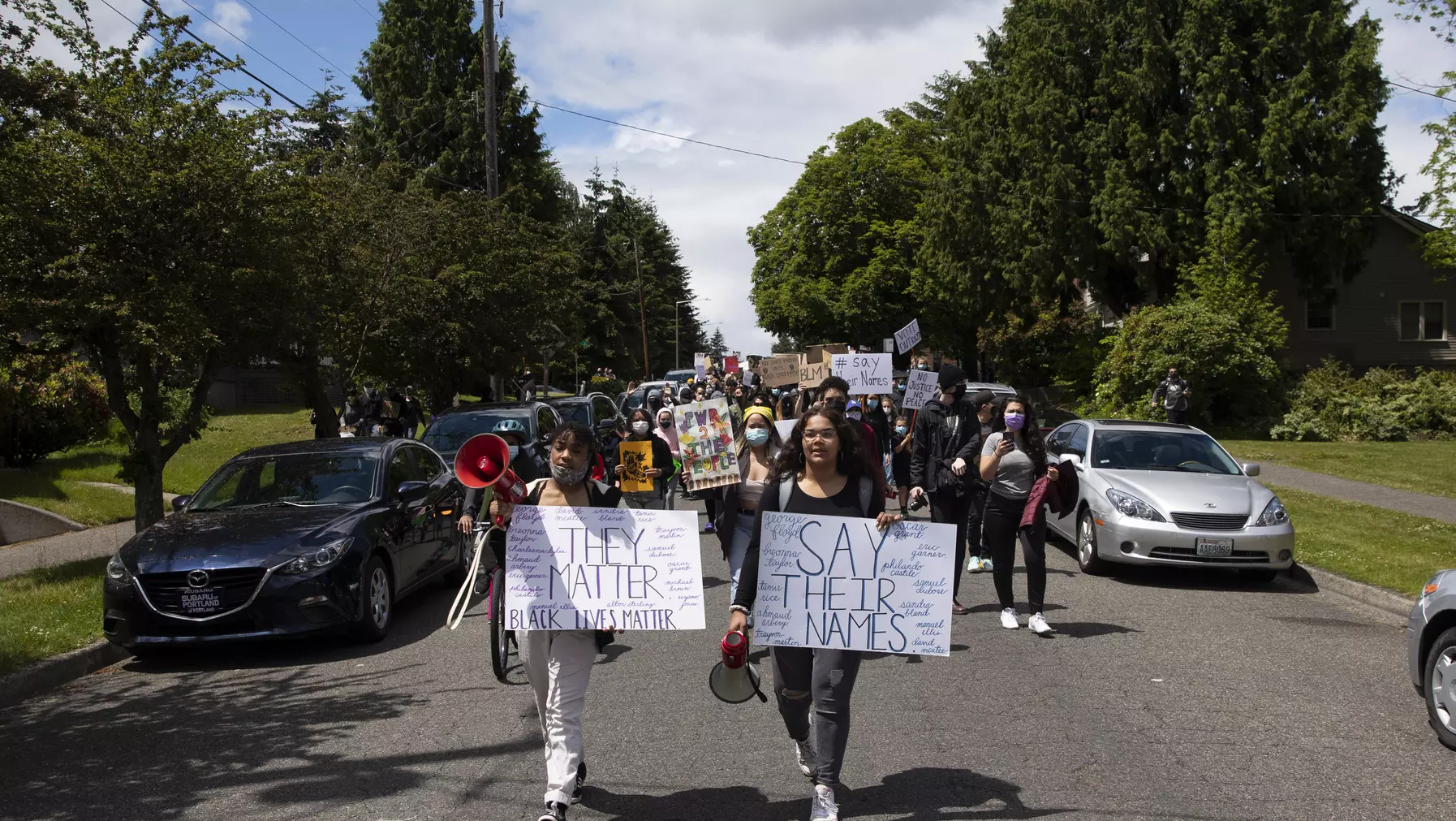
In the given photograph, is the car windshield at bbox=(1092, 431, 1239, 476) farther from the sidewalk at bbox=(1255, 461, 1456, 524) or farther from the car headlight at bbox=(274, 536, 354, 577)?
the car headlight at bbox=(274, 536, 354, 577)

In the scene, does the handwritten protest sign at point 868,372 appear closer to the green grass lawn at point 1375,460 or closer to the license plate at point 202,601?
the green grass lawn at point 1375,460

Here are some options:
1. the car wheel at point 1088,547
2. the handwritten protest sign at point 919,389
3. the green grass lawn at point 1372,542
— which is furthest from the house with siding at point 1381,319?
the car wheel at point 1088,547

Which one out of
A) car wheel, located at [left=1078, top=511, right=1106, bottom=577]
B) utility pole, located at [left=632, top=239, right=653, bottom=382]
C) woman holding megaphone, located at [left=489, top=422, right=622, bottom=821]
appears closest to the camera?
woman holding megaphone, located at [left=489, top=422, right=622, bottom=821]

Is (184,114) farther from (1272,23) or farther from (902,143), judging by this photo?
(902,143)

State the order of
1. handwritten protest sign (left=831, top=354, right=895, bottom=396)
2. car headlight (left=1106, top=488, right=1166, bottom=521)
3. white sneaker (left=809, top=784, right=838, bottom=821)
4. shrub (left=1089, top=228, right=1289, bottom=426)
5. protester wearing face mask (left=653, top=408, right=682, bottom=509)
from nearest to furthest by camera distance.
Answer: white sneaker (left=809, top=784, right=838, bottom=821)
car headlight (left=1106, top=488, right=1166, bottom=521)
protester wearing face mask (left=653, top=408, right=682, bottom=509)
handwritten protest sign (left=831, top=354, right=895, bottom=396)
shrub (left=1089, top=228, right=1289, bottom=426)

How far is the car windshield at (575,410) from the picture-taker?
19.5m

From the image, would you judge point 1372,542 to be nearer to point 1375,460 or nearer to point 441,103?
point 1375,460

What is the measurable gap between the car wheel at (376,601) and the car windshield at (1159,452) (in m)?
7.10

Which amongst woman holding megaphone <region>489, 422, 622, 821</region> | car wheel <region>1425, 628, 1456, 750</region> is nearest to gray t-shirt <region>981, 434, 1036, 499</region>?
car wheel <region>1425, 628, 1456, 750</region>

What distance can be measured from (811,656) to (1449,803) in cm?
279

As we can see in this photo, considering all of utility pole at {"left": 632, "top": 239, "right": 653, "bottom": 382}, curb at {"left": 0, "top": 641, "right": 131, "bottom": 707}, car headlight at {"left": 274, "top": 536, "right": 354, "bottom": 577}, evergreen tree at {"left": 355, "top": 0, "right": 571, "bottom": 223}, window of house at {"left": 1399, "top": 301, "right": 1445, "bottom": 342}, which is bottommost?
curb at {"left": 0, "top": 641, "right": 131, "bottom": 707}

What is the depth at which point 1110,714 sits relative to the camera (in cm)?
638

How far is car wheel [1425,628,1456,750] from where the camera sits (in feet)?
18.9

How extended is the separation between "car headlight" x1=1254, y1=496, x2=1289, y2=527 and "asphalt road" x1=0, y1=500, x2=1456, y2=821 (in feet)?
5.87
